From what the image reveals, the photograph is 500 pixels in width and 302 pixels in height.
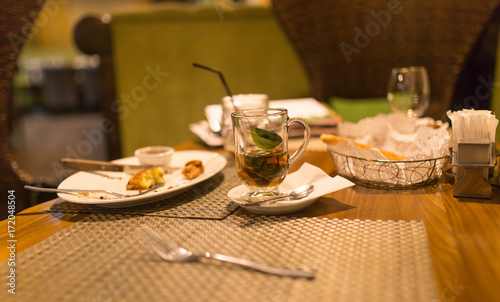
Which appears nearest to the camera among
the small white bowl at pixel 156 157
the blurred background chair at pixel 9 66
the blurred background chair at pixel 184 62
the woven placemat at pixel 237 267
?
the woven placemat at pixel 237 267

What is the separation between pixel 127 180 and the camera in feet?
2.85

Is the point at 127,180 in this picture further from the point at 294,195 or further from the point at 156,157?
the point at 294,195

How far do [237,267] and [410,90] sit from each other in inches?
31.2

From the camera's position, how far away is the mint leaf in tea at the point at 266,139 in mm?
697

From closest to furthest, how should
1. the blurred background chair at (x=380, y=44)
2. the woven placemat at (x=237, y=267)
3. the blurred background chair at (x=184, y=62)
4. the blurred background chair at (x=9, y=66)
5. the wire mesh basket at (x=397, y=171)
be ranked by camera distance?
the woven placemat at (x=237, y=267) < the wire mesh basket at (x=397, y=171) < the blurred background chair at (x=9, y=66) < the blurred background chair at (x=380, y=44) < the blurred background chair at (x=184, y=62)

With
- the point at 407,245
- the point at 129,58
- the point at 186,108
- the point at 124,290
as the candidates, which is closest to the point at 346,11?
the point at 186,108

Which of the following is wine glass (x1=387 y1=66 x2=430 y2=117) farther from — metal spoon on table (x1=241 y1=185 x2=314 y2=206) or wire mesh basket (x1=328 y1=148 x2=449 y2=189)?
metal spoon on table (x1=241 y1=185 x2=314 y2=206)

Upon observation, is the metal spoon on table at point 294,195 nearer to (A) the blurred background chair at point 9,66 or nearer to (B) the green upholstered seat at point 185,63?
(A) the blurred background chair at point 9,66

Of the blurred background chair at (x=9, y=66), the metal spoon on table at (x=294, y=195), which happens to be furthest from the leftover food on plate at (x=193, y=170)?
the blurred background chair at (x=9, y=66)

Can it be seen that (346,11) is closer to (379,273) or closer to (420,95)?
(420,95)

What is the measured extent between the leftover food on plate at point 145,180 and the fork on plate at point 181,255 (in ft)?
0.61

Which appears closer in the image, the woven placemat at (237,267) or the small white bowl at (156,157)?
the woven placemat at (237,267)

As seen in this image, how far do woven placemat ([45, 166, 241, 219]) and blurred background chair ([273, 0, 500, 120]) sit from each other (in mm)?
1313

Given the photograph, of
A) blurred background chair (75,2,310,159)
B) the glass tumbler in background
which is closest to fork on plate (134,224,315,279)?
the glass tumbler in background
